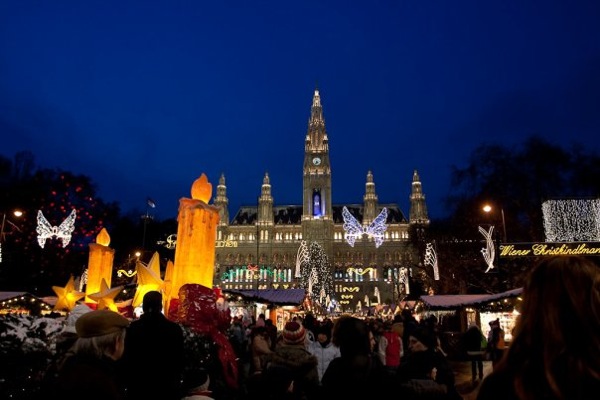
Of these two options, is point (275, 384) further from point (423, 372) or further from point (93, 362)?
point (93, 362)

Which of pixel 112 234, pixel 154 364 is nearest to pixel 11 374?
pixel 154 364

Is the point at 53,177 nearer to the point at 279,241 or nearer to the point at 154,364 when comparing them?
the point at 154,364

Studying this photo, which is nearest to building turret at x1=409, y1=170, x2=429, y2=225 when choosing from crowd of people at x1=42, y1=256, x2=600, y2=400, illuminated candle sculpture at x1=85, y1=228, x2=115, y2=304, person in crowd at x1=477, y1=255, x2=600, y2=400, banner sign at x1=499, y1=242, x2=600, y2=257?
banner sign at x1=499, y1=242, x2=600, y2=257

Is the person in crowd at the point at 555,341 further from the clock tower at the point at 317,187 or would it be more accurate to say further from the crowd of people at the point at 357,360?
the clock tower at the point at 317,187

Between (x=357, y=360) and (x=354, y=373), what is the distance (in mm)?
113

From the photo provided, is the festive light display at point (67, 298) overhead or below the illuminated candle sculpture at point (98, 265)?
below

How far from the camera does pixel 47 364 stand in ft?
18.7

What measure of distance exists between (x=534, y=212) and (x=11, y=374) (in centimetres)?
3145

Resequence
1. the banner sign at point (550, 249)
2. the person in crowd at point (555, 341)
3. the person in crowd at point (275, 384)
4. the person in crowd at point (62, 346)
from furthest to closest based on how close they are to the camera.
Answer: the banner sign at point (550, 249) → the person in crowd at point (275, 384) → the person in crowd at point (62, 346) → the person in crowd at point (555, 341)

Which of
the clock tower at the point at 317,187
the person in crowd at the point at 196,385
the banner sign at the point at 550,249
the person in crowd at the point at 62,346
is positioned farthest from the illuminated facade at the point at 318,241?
the person in crowd at the point at 196,385

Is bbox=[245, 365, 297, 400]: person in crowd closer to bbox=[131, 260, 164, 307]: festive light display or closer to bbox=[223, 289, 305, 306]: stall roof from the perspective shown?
bbox=[131, 260, 164, 307]: festive light display

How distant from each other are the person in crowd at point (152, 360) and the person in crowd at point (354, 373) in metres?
1.64

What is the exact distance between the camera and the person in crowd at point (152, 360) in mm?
4156

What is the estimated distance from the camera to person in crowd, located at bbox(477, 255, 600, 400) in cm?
154
